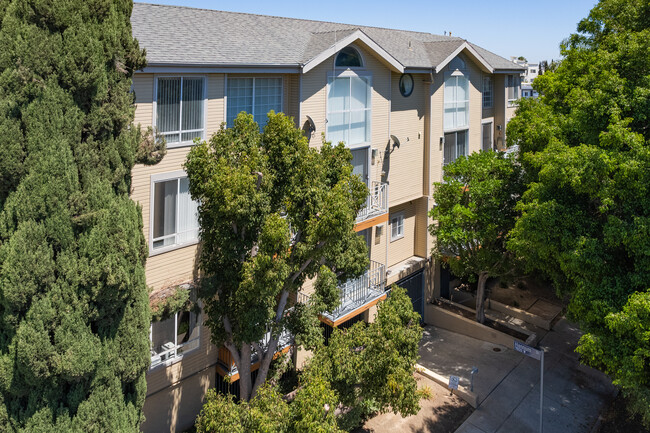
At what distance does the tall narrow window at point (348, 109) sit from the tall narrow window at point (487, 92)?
35.4ft

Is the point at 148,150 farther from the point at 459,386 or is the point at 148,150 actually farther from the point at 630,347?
the point at 459,386

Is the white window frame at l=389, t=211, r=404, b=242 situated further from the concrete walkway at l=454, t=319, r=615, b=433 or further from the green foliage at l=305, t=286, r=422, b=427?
the green foliage at l=305, t=286, r=422, b=427

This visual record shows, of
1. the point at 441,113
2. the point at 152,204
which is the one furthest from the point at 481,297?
the point at 152,204

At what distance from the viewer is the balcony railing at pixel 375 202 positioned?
18841 millimetres

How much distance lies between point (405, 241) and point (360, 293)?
5.30m

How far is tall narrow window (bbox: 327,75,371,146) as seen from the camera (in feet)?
58.0

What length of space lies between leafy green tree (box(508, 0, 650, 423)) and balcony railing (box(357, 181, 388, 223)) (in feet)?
17.6

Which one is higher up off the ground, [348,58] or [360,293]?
[348,58]

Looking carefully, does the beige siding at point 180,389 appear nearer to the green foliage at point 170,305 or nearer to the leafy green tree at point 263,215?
the green foliage at point 170,305

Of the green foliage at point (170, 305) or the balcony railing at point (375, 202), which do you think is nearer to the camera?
the green foliage at point (170, 305)

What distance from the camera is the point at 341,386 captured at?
41.0ft

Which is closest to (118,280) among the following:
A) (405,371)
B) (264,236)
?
(264,236)

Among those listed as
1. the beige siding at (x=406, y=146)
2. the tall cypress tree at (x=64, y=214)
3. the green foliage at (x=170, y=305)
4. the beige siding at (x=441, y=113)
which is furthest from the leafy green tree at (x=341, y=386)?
the beige siding at (x=441, y=113)

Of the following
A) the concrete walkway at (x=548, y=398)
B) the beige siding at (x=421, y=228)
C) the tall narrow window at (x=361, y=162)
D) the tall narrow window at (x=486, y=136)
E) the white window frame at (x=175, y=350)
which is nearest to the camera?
the white window frame at (x=175, y=350)
